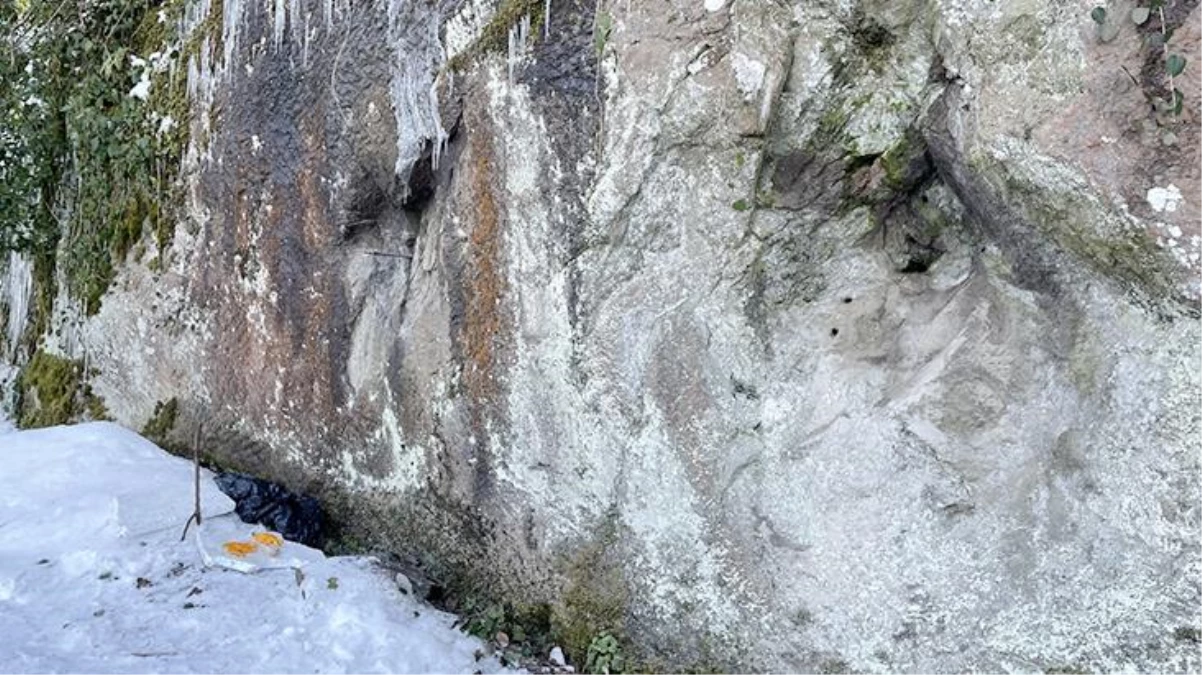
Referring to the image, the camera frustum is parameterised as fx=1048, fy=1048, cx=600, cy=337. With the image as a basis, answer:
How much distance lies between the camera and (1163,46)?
246 centimetres

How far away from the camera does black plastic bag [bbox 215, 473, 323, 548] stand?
459 centimetres

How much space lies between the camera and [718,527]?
3365mm

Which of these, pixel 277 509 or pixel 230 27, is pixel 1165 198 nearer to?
pixel 277 509

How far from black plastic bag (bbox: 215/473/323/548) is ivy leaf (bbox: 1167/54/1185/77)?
369cm

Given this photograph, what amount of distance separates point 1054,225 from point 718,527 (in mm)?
1366

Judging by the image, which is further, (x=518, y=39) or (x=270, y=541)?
(x=270, y=541)

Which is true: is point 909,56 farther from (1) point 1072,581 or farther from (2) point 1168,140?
(1) point 1072,581

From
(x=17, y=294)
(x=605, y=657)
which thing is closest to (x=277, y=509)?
(x=605, y=657)

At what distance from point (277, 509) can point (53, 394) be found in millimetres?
2809

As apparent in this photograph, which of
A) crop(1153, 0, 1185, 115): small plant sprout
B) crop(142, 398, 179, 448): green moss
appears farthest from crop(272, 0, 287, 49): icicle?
crop(1153, 0, 1185, 115): small plant sprout

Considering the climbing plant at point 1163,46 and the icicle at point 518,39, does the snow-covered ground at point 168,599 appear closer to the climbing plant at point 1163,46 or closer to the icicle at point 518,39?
the icicle at point 518,39

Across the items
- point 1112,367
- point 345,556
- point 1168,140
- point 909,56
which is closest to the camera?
point 1168,140

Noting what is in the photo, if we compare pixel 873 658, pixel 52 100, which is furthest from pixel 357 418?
pixel 52 100

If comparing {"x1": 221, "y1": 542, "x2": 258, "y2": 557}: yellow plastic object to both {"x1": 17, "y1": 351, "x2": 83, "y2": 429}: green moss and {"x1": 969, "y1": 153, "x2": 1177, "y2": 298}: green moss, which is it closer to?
{"x1": 17, "y1": 351, "x2": 83, "y2": 429}: green moss
